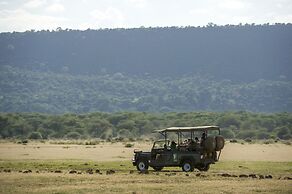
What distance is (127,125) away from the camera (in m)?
103

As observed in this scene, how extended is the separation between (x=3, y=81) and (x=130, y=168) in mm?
158588

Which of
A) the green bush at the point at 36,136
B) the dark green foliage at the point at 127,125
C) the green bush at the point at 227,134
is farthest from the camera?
the dark green foliage at the point at 127,125

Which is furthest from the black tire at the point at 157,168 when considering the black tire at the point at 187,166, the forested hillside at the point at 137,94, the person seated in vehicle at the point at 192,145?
the forested hillside at the point at 137,94

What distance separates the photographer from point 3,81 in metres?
193

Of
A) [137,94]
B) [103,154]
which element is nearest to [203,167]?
[103,154]

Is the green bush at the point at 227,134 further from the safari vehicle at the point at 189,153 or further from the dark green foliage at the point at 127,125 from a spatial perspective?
the safari vehicle at the point at 189,153

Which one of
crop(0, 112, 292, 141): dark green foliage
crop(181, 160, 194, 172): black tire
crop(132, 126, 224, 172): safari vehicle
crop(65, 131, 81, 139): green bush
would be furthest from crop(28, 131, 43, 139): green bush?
crop(181, 160, 194, 172): black tire

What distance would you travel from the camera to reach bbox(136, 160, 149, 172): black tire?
1451 inches

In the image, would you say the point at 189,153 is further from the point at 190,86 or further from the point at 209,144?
the point at 190,86

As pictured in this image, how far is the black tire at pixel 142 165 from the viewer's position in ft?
121

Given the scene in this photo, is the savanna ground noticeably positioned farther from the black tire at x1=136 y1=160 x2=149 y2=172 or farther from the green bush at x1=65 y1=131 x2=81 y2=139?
the green bush at x1=65 y1=131 x2=81 y2=139

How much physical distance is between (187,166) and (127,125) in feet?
220

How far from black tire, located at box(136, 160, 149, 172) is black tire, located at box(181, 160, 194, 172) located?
201 cm

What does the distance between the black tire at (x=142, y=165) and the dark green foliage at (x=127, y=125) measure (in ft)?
179
